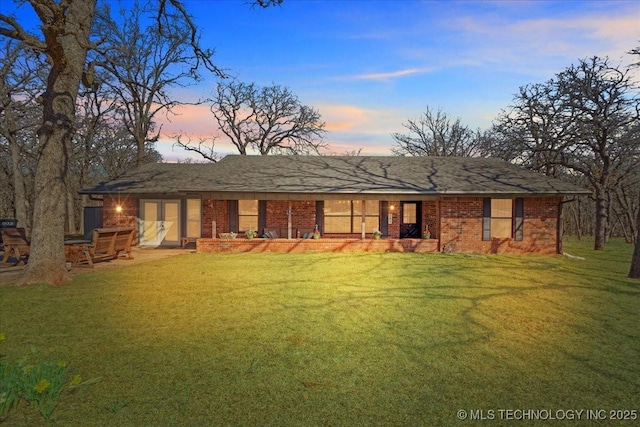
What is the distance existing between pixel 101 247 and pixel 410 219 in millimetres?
13711

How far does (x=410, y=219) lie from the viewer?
19.7 metres

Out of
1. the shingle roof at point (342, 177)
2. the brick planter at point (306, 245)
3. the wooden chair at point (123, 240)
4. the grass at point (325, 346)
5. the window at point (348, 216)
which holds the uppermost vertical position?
the shingle roof at point (342, 177)

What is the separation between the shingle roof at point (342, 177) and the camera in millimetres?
16469

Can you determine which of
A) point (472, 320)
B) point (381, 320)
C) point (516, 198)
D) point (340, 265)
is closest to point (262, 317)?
point (381, 320)

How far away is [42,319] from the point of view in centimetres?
641

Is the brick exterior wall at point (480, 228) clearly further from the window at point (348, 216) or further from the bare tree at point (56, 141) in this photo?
the bare tree at point (56, 141)

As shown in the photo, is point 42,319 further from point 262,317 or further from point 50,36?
point 50,36

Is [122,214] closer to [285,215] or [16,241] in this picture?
[16,241]

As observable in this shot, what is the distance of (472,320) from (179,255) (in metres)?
11.5

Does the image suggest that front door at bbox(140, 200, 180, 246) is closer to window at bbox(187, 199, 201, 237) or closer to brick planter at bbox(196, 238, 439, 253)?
window at bbox(187, 199, 201, 237)

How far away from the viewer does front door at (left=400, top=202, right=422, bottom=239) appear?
766 inches

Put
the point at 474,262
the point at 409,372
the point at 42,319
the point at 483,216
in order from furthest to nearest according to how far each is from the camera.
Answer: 1. the point at 483,216
2. the point at 474,262
3. the point at 42,319
4. the point at 409,372

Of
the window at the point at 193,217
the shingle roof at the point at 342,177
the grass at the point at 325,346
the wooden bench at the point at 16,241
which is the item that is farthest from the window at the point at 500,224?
the wooden bench at the point at 16,241

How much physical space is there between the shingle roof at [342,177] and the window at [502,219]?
2.70 ft
